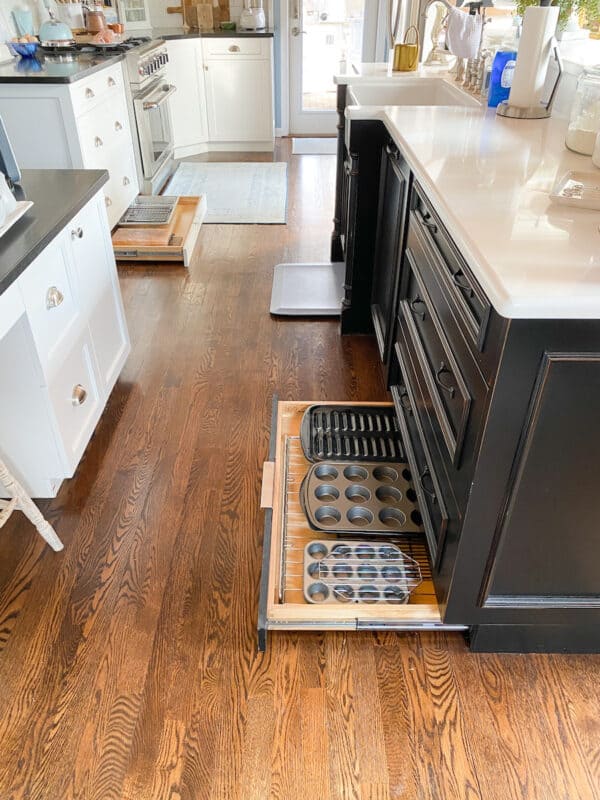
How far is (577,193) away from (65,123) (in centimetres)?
266

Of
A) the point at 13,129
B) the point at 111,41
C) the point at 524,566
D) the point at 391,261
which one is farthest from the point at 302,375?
the point at 111,41

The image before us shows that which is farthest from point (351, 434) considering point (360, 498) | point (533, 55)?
point (533, 55)

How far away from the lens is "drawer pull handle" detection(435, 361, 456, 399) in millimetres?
1278

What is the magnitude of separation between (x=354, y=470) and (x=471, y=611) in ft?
1.89

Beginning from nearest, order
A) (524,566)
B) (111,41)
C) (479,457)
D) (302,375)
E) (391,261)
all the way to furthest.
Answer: (479,457) → (524,566) → (391,261) → (302,375) → (111,41)

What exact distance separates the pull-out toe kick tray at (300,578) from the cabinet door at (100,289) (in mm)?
714

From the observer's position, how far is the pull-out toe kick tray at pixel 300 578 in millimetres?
1391

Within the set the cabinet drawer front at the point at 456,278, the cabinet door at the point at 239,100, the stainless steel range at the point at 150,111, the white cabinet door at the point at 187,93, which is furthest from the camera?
the cabinet door at the point at 239,100

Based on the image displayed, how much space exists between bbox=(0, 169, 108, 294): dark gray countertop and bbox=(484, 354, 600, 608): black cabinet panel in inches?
45.8

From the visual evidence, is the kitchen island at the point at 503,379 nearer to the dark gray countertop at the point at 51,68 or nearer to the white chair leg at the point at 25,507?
the white chair leg at the point at 25,507

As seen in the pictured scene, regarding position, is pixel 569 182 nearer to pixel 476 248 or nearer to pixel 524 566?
pixel 476 248

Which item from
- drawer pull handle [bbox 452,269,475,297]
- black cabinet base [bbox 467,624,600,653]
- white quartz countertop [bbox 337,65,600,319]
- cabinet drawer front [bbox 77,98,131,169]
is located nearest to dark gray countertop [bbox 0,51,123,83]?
cabinet drawer front [bbox 77,98,131,169]

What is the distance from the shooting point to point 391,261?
2.10 m

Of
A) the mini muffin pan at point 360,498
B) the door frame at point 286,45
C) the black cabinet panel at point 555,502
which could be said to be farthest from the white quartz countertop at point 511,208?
the door frame at point 286,45
